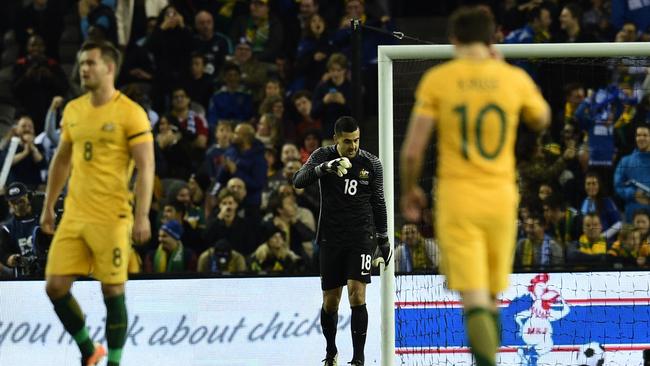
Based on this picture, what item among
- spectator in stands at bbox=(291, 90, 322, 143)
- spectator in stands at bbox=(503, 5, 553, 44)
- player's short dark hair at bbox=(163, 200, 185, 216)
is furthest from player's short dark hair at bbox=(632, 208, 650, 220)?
player's short dark hair at bbox=(163, 200, 185, 216)

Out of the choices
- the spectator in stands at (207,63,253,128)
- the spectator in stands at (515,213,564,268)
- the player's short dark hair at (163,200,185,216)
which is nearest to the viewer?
the spectator in stands at (515,213,564,268)

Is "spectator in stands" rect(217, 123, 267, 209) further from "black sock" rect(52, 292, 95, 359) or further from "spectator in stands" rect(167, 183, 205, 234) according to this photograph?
"black sock" rect(52, 292, 95, 359)

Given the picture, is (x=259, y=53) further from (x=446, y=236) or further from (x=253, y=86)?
(x=446, y=236)

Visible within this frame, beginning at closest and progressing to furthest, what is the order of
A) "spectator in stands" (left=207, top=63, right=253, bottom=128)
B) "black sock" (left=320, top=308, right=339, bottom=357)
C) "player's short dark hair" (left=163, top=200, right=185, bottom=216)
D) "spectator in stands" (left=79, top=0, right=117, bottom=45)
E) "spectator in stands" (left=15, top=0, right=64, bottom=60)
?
"black sock" (left=320, top=308, right=339, bottom=357), "player's short dark hair" (left=163, top=200, right=185, bottom=216), "spectator in stands" (left=207, top=63, right=253, bottom=128), "spectator in stands" (left=79, top=0, right=117, bottom=45), "spectator in stands" (left=15, top=0, right=64, bottom=60)

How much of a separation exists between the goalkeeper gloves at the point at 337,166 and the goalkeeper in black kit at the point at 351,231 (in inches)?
12.1

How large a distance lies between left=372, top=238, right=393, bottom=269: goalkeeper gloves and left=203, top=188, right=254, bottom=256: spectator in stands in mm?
3191

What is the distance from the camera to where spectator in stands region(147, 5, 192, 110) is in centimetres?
1700

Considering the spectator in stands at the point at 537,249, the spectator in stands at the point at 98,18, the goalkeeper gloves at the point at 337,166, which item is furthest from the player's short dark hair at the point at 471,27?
the spectator in stands at the point at 98,18

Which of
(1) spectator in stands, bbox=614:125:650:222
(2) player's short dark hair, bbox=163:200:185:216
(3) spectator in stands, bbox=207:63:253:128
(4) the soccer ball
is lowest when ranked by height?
(4) the soccer ball

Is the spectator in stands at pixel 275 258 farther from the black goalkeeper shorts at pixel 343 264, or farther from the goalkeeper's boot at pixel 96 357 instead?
the goalkeeper's boot at pixel 96 357

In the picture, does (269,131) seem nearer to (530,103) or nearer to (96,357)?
(96,357)

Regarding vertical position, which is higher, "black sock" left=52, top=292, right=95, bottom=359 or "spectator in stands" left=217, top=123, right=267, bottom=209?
"spectator in stands" left=217, top=123, right=267, bottom=209

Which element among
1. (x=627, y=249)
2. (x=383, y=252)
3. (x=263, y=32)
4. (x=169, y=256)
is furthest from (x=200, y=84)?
(x=383, y=252)

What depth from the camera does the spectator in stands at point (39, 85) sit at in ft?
55.3
